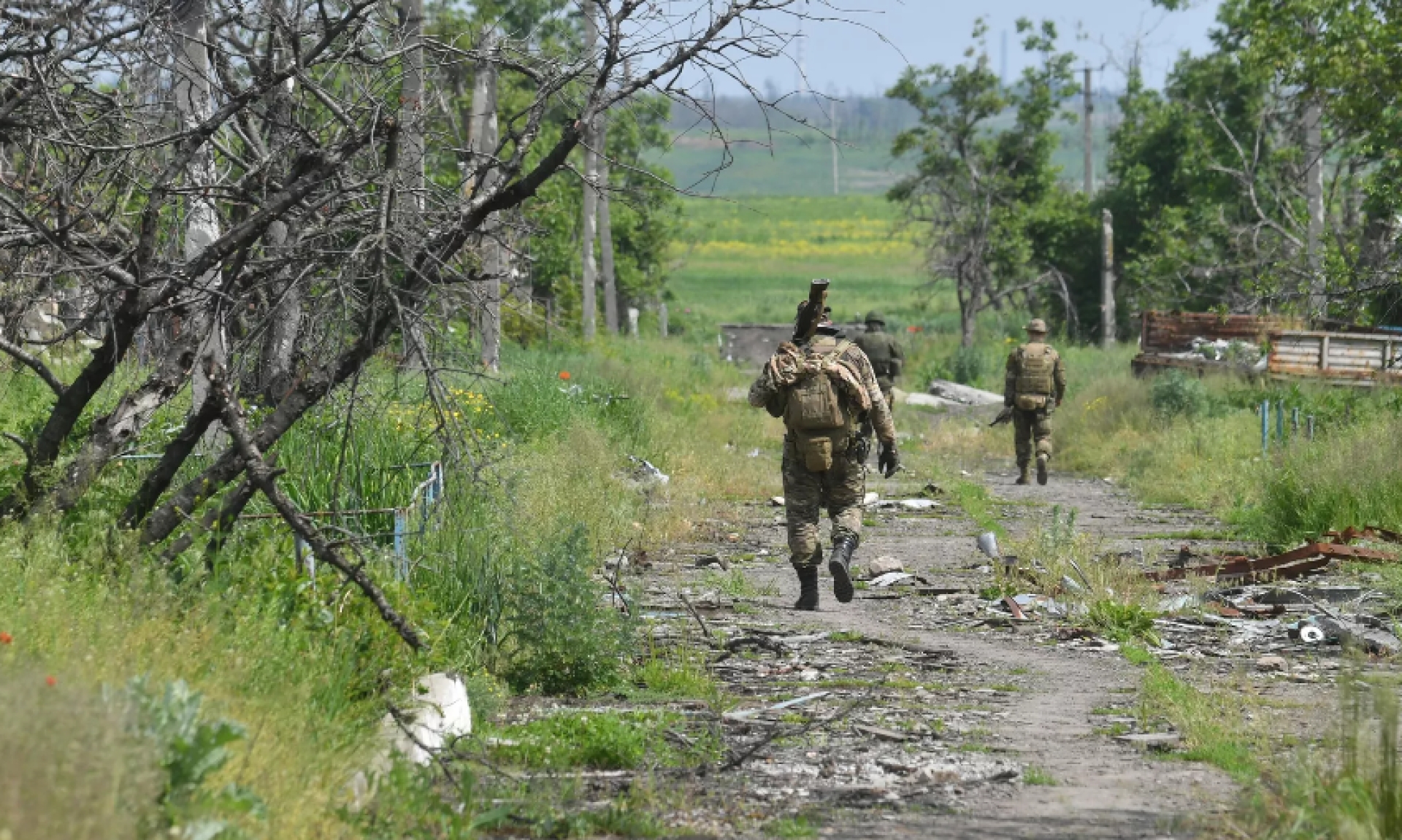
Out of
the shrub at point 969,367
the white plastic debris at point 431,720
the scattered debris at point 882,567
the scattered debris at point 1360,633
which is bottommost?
the shrub at point 969,367

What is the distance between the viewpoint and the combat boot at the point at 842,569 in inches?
438

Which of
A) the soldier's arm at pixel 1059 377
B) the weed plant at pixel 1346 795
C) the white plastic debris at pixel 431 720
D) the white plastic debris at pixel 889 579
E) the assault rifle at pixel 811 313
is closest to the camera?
the weed plant at pixel 1346 795

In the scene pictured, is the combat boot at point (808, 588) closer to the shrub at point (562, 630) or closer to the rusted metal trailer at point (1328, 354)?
the shrub at point (562, 630)

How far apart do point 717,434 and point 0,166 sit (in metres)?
15.5

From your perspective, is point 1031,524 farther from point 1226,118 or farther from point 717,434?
point 1226,118

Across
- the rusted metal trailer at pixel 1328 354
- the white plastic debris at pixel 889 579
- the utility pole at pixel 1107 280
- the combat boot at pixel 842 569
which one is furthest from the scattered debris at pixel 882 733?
the utility pole at pixel 1107 280

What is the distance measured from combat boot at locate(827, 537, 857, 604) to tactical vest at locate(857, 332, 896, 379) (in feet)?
28.8

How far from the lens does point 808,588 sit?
36.9ft

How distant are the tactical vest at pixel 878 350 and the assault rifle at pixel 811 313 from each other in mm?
8259

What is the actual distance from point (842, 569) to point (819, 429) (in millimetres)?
921

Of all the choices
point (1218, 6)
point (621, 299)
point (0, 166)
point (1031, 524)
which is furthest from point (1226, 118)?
point (0, 166)

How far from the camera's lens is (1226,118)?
2004 inches

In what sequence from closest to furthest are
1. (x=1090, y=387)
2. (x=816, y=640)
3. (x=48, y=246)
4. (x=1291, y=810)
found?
(x=1291, y=810)
(x=48, y=246)
(x=816, y=640)
(x=1090, y=387)

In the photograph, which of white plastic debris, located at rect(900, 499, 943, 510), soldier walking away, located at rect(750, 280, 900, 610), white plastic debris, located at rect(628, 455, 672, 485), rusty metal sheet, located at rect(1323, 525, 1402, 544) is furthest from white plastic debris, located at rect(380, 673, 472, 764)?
white plastic debris, located at rect(900, 499, 943, 510)
